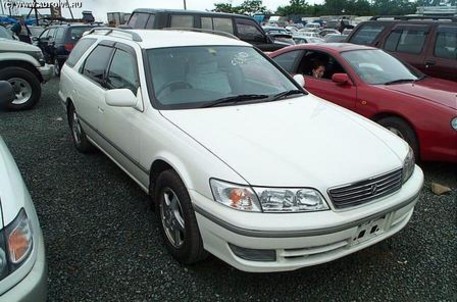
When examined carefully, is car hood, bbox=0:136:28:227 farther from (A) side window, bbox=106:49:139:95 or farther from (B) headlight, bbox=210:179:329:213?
(A) side window, bbox=106:49:139:95

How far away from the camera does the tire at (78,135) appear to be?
4.60 m

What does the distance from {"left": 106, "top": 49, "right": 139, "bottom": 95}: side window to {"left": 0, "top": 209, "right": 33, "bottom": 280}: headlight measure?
1652mm

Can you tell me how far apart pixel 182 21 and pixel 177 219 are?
246 inches

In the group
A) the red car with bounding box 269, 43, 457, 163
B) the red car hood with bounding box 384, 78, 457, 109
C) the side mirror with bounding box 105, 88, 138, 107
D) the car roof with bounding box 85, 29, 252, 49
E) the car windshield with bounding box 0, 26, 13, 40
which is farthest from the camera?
the car windshield with bounding box 0, 26, 13, 40

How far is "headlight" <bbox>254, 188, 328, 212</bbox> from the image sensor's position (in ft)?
6.98

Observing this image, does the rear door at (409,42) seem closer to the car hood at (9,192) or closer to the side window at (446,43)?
the side window at (446,43)

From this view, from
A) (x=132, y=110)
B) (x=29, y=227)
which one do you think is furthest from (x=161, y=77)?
(x=29, y=227)

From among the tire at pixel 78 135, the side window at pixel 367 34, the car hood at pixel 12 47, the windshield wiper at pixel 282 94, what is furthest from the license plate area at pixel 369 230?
the car hood at pixel 12 47

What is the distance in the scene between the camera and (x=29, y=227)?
5.82 ft

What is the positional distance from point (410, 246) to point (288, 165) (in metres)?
1.40

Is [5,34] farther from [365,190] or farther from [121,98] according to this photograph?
[365,190]

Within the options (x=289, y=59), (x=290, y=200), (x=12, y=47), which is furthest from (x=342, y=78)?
(x=12, y=47)

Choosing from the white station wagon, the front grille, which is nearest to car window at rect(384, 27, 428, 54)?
the white station wagon

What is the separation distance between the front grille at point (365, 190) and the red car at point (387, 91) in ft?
6.05
